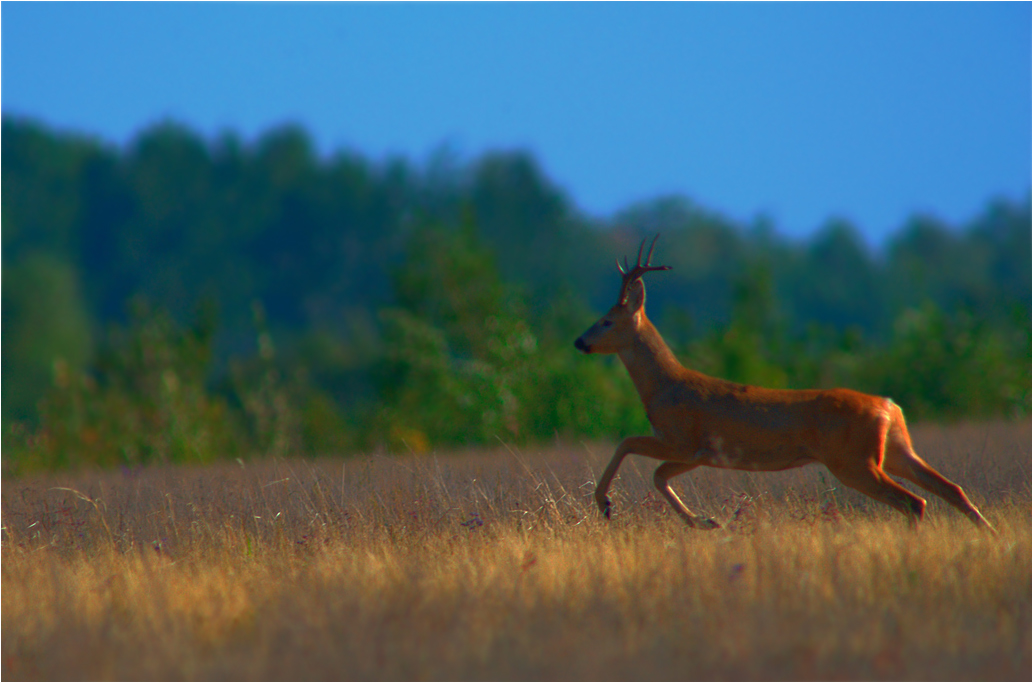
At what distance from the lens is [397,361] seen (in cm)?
2898

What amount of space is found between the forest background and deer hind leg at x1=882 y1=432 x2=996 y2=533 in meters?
11.7

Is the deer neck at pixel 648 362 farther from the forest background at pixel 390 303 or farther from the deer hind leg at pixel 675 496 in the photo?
the forest background at pixel 390 303

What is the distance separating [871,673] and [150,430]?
2368cm

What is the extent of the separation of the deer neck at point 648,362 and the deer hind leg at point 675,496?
0.56m

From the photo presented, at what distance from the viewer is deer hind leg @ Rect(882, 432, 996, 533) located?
6.82 meters

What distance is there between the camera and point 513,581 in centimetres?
533

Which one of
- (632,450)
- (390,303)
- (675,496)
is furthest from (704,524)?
(390,303)

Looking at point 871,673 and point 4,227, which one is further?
point 4,227

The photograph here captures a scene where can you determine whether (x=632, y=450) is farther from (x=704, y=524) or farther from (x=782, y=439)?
(x=782, y=439)

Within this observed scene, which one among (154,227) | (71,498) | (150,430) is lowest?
(150,430)

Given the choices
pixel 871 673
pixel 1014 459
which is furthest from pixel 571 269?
pixel 871 673

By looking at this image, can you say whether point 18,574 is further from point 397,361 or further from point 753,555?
point 397,361

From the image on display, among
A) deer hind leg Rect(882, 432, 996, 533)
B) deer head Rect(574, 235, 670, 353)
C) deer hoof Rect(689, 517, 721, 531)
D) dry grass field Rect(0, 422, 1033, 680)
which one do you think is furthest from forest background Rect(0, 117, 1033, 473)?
deer hind leg Rect(882, 432, 996, 533)

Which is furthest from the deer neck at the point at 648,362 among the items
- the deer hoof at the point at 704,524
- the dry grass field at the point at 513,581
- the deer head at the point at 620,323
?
the deer hoof at the point at 704,524
